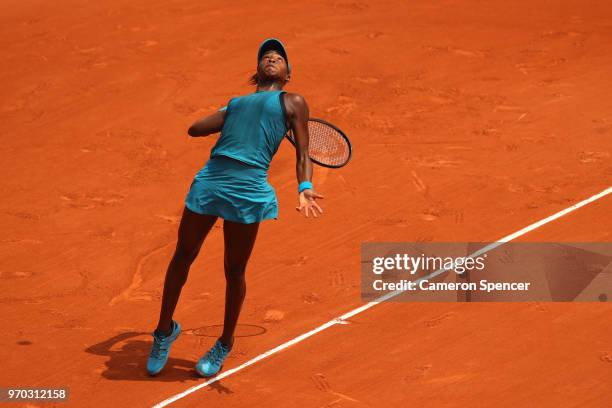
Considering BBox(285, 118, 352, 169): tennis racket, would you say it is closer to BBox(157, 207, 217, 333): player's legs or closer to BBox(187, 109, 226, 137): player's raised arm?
BBox(187, 109, 226, 137): player's raised arm

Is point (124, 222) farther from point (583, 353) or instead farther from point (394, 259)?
point (583, 353)

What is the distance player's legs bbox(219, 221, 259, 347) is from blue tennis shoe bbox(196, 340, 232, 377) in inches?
1.7

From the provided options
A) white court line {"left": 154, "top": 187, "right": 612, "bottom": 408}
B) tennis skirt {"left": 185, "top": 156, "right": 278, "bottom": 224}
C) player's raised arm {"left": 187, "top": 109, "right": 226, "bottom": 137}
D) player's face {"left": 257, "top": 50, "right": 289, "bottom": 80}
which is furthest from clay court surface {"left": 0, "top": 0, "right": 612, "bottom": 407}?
player's face {"left": 257, "top": 50, "right": 289, "bottom": 80}

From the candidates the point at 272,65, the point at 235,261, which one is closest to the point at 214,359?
the point at 235,261

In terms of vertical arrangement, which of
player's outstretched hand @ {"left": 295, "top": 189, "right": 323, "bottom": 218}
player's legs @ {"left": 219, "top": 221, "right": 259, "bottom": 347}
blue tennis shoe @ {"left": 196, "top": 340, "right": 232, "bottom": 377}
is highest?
player's outstretched hand @ {"left": 295, "top": 189, "right": 323, "bottom": 218}

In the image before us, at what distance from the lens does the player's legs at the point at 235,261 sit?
633cm

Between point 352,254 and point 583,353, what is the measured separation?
2325mm

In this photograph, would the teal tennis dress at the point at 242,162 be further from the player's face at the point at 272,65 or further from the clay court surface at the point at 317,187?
the clay court surface at the point at 317,187

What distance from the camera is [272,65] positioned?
6.34 meters

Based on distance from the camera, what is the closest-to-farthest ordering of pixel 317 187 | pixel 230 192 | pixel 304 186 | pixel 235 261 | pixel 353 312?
1. pixel 304 186
2. pixel 230 192
3. pixel 235 261
4. pixel 353 312
5. pixel 317 187

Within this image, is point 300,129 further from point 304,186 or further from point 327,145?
point 327,145

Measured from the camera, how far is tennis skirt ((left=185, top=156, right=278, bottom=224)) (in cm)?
620

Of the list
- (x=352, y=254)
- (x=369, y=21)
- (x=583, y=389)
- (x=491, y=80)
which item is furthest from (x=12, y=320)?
(x=369, y=21)

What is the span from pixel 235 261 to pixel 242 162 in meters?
0.66
